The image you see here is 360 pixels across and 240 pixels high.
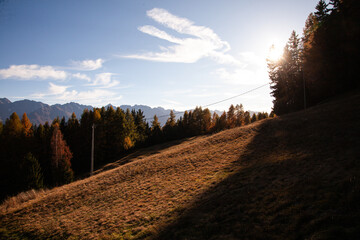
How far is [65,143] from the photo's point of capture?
38031 mm

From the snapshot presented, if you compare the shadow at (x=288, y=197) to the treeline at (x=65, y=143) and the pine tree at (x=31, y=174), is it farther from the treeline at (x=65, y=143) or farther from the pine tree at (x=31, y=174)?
the pine tree at (x=31, y=174)

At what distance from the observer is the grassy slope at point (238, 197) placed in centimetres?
605

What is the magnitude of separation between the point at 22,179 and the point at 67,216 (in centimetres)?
2597

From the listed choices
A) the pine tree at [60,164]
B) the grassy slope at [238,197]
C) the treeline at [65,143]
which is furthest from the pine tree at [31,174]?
the grassy slope at [238,197]

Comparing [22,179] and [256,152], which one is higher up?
[256,152]

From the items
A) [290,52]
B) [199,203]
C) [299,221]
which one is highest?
[290,52]

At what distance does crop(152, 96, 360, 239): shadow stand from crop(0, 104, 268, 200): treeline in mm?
33203

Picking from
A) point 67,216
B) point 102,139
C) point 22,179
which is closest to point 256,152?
point 67,216

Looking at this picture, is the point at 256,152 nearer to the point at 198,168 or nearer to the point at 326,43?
the point at 198,168

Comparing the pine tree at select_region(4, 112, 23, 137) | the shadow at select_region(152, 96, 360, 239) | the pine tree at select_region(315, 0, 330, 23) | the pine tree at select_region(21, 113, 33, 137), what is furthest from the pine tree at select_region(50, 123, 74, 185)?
the pine tree at select_region(315, 0, 330, 23)

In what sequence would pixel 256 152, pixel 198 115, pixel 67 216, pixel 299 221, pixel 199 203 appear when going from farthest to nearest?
pixel 198 115, pixel 256 152, pixel 67 216, pixel 199 203, pixel 299 221

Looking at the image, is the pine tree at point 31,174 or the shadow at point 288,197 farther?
the pine tree at point 31,174

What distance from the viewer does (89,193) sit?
16781 millimetres

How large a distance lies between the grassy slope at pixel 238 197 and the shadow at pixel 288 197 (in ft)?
0.10
